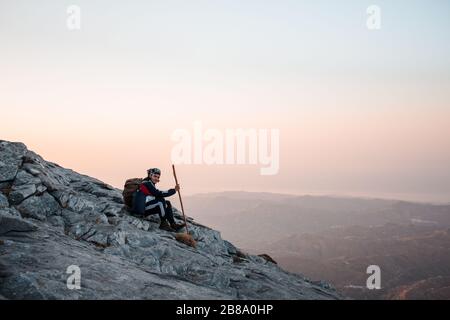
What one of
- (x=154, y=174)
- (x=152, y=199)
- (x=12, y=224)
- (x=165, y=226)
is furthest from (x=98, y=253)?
(x=165, y=226)

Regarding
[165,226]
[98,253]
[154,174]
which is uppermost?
[154,174]

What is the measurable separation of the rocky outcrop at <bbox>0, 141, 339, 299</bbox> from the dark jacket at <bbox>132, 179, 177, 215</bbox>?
2.13 ft

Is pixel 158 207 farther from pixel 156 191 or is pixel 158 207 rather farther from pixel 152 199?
pixel 156 191

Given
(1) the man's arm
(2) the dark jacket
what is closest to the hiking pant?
(2) the dark jacket

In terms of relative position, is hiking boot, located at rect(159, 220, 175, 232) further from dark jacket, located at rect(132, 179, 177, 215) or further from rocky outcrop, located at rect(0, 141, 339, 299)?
dark jacket, located at rect(132, 179, 177, 215)

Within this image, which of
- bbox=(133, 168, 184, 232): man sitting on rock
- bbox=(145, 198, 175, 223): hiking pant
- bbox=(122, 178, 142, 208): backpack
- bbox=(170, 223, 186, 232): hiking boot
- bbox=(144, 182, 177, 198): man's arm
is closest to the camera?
bbox=(144, 182, 177, 198): man's arm

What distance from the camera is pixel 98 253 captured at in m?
16.6

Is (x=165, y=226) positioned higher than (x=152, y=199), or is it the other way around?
(x=152, y=199)

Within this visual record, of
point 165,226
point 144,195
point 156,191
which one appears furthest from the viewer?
point 165,226

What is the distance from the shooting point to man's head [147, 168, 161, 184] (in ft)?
71.7

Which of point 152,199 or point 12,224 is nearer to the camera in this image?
point 12,224

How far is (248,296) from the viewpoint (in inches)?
634

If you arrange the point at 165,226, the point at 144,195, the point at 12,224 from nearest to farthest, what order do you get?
1. the point at 12,224
2. the point at 144,195
3. the point at 165,226

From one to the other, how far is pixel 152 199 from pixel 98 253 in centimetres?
621
